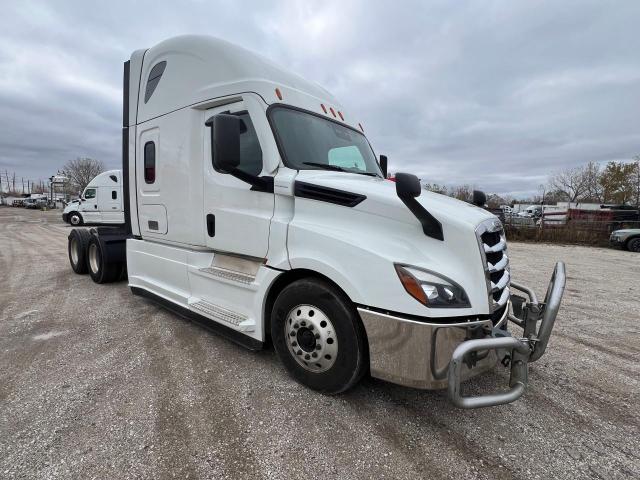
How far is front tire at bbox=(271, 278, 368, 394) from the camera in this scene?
2.54m

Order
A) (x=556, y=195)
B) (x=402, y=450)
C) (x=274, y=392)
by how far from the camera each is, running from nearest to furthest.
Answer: (x=402, y=450)
(x=274, y=392)
(x=556, y=195)

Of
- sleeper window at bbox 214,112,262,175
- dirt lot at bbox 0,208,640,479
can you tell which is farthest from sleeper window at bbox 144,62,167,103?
dirt lot at bbox 0,208,640,479

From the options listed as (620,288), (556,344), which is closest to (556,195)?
(620,288)

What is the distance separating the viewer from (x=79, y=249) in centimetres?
711

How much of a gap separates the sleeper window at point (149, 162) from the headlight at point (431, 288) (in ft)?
11.1

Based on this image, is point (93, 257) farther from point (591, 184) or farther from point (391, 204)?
point (591, 184)

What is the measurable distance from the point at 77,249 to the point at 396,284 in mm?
7346

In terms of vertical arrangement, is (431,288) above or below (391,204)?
below

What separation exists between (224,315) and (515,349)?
2.46 m

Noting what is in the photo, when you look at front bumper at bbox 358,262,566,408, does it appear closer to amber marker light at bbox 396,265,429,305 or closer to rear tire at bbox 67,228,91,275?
amber marker light at bbox 396,265,429,305

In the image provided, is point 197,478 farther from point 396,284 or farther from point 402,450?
point 396,284

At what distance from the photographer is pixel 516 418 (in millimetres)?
2598

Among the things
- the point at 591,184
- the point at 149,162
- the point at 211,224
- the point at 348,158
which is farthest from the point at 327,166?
the point at 591,184

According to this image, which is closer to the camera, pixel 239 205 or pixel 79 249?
pixel 239 205
